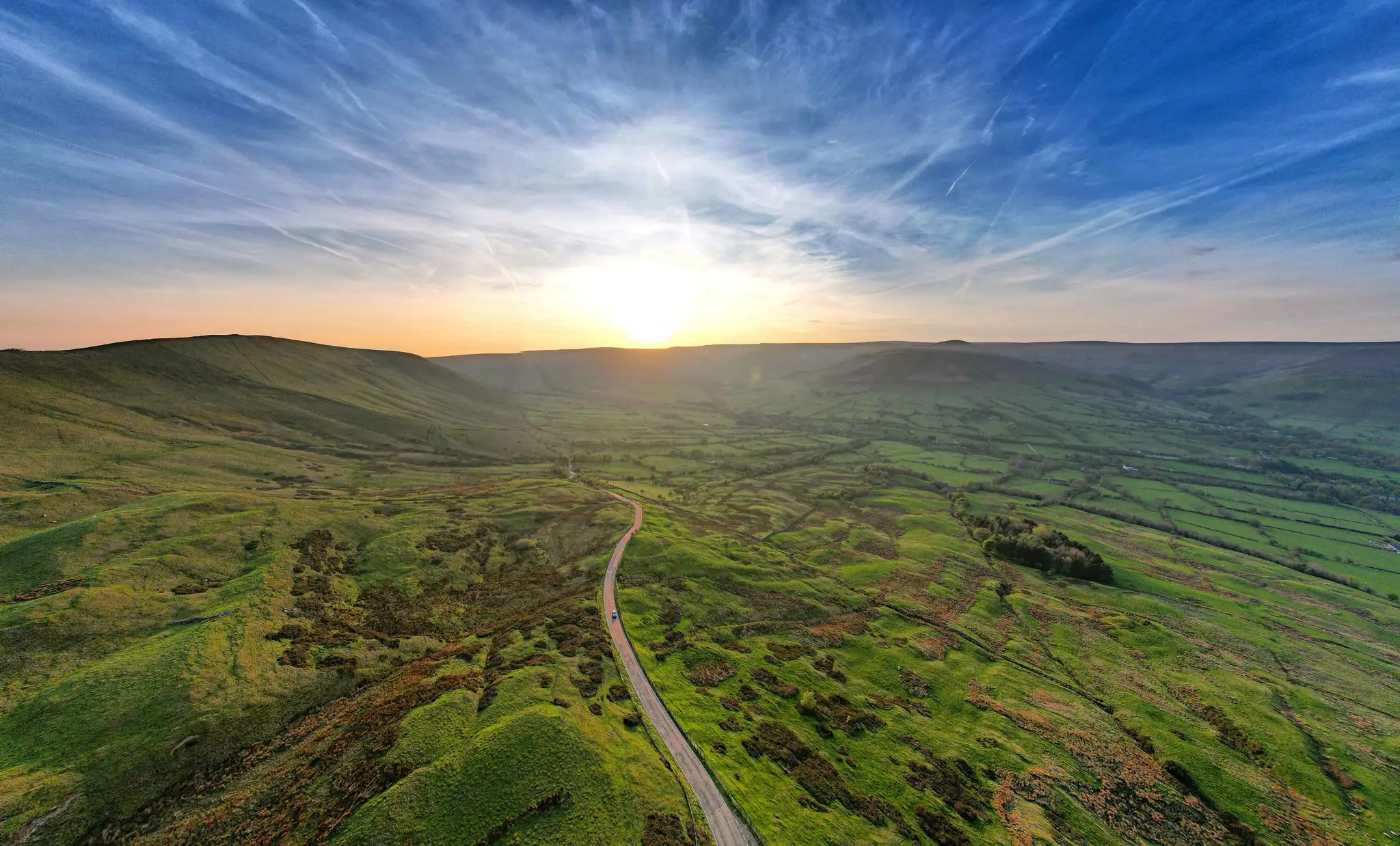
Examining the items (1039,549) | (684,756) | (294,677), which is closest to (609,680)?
(684,756)

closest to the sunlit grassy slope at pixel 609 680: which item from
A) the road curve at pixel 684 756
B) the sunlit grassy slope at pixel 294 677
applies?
the sunlit grassy slope at pixel 294 677

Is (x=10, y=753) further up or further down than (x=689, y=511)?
further up

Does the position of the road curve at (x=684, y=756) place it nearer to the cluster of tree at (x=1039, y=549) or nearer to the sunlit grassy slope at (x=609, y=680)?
the sunlit grassy slope at (x=609, y=680)

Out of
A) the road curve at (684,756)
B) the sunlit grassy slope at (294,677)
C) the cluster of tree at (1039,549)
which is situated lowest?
the cluster of tree at (1039,549)

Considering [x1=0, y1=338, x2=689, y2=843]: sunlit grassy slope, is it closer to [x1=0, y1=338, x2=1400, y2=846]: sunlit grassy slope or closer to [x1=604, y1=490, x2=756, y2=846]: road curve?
[x1=0, y1=338, x2=1400, y2=846]: sunlit grassy slope

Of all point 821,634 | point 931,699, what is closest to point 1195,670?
point 931,699

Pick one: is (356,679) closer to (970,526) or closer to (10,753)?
(10,753)

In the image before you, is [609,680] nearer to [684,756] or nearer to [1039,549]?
[684,756]
